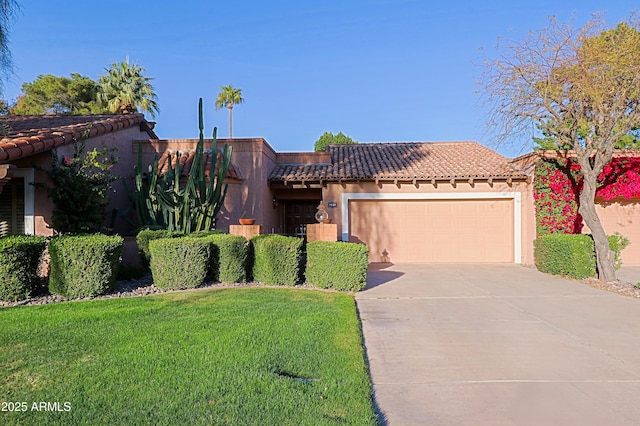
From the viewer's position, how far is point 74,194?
10.2 meters

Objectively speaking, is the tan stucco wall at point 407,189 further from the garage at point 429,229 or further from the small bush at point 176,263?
the small bush at point 176,263

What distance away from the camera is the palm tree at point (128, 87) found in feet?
90.3

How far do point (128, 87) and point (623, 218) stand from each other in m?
27.8

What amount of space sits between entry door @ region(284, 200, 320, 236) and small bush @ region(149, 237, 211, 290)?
29.6ft

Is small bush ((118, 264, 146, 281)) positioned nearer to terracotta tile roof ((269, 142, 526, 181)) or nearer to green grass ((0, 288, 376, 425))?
green grass ((0, 288, 376, 425))

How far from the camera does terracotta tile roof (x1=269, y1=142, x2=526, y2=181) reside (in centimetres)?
1563

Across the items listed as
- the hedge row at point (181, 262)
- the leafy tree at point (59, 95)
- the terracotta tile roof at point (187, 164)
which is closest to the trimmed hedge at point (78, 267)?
the hedge row at point (181, 262)

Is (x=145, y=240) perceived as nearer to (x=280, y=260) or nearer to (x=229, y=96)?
(x=280, y=260)

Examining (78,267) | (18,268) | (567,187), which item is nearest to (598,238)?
(567,187)

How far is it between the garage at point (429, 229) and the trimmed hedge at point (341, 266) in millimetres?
6590

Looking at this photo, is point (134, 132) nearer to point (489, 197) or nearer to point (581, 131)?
point (489, 197)

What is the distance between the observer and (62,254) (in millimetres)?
8406

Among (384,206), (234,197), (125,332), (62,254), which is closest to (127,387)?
(125,332)

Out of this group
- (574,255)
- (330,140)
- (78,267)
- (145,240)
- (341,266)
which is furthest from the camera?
(330,140)
